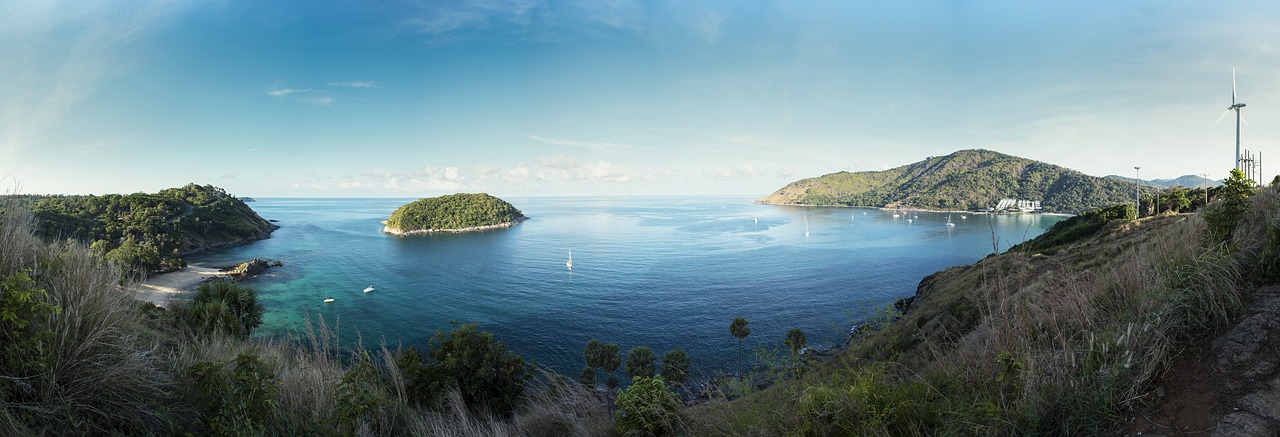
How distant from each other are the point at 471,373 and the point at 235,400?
12587 mm

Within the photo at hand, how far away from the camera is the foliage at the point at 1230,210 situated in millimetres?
4805

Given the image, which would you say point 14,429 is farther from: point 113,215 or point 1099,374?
point 113,215

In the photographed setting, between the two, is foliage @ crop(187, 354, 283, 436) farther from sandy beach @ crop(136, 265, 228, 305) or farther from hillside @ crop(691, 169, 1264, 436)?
sandy beach @ crop(136, 265, 228, 305)

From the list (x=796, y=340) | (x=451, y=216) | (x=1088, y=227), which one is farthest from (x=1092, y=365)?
(x=451, y=216)

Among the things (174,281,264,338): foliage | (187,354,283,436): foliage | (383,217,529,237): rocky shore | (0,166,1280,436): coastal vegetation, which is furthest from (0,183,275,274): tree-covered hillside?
(187,354,283,436): foliage

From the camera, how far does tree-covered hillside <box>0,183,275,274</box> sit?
201 ft

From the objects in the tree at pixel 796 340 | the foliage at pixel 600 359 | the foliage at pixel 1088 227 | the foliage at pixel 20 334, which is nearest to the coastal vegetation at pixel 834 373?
the foliage at pixel 20 334

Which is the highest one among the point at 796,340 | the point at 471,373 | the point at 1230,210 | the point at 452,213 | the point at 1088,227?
the point at 1230,210

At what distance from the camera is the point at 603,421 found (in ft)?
20.6

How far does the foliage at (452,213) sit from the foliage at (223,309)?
106512 mm

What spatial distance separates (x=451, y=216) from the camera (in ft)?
419

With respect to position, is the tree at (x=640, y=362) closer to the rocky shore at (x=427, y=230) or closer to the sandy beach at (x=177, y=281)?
the sandy beach at (x=177, y=281)

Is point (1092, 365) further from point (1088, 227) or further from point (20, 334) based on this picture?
point (1088, 227)

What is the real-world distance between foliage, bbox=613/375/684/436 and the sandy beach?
6190 cm
